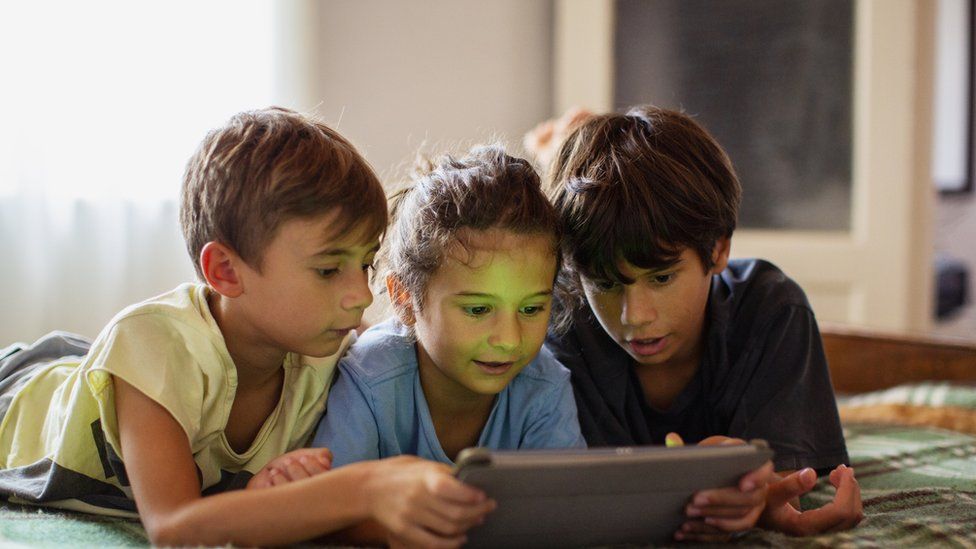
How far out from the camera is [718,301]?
134 cm

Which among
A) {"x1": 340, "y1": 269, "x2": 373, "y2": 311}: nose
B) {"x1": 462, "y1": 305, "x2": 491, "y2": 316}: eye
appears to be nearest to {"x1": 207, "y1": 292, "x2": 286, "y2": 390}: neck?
{"x1": 340, "y1": 269, "x2": 373, "y2": 311}: nose

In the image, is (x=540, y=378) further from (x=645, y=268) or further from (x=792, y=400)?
(x=792, y=400)

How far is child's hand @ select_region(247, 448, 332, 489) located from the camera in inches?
38.3

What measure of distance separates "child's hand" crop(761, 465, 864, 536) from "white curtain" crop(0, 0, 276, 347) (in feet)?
5.49

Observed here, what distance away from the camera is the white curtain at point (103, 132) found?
2.10 metres

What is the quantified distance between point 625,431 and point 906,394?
0.83 metres

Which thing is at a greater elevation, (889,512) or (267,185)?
(267,185)

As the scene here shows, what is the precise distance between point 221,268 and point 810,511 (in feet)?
2.18

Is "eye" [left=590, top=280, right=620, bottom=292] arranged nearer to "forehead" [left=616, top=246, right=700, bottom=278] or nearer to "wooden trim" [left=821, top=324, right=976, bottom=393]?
"forehead" [left=616, top=246, right=700, bottom=278]

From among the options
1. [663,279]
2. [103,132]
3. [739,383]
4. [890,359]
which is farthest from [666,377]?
[103,132]

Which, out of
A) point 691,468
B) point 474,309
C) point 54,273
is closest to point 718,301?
point 474,309

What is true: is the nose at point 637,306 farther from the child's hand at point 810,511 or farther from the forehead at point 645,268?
the child's hand at point 810,511

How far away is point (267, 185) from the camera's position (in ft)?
3.36

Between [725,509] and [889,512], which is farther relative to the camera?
[889,512]
